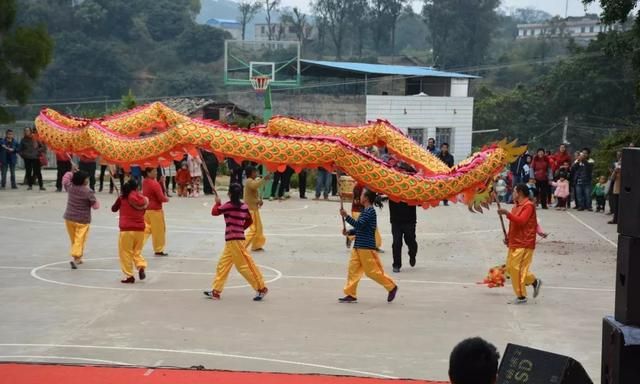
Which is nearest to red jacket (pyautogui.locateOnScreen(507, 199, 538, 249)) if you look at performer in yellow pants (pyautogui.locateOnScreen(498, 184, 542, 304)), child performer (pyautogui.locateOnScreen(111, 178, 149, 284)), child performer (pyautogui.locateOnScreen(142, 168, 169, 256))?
performer in yellow pants (pyautogui.locateOnScreen(498, 184, 542, 304))

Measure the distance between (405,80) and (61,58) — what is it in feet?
87.2

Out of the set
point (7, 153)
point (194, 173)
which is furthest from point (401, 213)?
point (7, 153)

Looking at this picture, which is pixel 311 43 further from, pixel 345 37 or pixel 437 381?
pixel 437 381

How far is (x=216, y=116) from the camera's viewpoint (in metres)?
44.8

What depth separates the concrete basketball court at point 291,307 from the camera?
10.3 m

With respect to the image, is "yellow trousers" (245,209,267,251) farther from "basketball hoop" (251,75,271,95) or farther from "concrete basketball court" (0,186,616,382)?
"basketball hoop" (251,75,271,95)

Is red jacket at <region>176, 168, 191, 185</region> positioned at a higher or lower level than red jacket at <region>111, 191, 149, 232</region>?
lower

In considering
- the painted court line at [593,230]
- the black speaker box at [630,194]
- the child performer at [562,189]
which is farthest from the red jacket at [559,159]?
the black speaker box at [630,194]

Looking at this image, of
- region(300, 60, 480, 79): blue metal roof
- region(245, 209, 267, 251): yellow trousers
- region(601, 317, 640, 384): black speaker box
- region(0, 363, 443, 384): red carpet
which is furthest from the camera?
region(300, 60, 480, 79): blue metal roof

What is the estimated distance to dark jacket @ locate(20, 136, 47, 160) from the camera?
1092 inches

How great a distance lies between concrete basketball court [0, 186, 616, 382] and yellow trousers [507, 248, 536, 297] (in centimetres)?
32

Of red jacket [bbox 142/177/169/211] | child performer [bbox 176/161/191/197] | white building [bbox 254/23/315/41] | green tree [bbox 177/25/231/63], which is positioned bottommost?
child performer [bbox 176/161/191/197]

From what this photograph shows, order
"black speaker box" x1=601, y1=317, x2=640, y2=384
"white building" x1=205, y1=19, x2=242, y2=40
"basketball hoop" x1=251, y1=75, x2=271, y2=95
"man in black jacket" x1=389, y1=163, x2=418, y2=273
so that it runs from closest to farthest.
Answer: "black speaker box" x1=601, y1=317, x2=640, y2=384, "man in black jacket" x1=389, y1=163, x2=418, y2=273, "basketball hoop" x1=251, y1=75, x2=271, y2=95, "white building" x1=205, y1=19, x2=242, y2=40

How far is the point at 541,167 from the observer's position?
2606 centimetres
